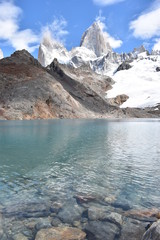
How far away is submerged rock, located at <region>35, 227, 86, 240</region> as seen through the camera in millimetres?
8934

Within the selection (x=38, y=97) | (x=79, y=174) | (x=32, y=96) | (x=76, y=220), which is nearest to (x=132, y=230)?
(x=76, y=220)

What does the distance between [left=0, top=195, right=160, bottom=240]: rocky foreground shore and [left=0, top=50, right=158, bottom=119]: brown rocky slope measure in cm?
7746

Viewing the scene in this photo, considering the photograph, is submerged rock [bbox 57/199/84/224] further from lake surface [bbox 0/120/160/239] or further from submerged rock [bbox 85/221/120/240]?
lake surface [bbox 0/120/160/239]

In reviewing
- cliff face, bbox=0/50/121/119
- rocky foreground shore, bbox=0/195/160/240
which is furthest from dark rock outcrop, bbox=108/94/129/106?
rocky foreground shore, bbox=0/195/160/240

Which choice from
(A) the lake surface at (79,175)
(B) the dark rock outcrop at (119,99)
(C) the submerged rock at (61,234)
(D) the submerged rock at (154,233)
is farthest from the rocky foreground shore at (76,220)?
(B) the dark rock outcrop at (119,99)

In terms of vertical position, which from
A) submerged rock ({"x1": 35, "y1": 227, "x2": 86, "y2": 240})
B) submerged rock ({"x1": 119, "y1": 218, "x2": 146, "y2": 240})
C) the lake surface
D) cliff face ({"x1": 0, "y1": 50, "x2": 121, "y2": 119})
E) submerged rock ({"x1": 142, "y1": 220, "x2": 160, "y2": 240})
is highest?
cliff face ({"x1": 0, "y1": 50, "x2": 121, "y2": 119})

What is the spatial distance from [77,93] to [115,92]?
6859 centimetres

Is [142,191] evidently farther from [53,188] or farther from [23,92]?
[23,92]

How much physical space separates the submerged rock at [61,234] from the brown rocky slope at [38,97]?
79.6 meters

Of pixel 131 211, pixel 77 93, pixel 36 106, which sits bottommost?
pixel 131 211

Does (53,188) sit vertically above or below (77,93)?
below

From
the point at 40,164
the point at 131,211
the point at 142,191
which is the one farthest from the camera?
the point at 40,164

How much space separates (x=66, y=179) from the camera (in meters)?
15.9

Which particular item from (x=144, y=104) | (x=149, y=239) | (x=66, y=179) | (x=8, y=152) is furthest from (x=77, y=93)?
(x=149, y=239)
